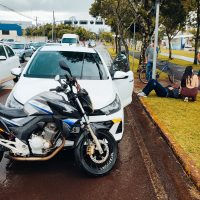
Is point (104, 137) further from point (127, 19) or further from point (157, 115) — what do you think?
point (127, 19)

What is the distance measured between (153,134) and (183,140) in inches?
33.7

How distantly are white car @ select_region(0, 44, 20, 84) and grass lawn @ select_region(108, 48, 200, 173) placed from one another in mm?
4940

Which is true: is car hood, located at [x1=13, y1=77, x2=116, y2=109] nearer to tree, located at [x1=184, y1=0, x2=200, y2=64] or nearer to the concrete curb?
the concrete curb

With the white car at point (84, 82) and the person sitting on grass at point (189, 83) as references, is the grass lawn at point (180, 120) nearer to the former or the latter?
the person sitting on grass at point (189, 83)

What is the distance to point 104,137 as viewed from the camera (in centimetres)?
500

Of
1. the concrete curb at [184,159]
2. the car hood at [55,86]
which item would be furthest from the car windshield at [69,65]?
the concrete curb at [184,159]

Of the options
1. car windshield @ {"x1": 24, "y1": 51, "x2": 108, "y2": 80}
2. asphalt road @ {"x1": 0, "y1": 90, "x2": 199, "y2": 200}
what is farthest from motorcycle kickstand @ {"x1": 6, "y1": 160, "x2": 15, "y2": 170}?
car windshield @ {"x1": 24, "y1": 51, "x2": 108, "y2": 80}

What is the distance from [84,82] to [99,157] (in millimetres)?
1718

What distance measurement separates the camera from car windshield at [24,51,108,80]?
661cm

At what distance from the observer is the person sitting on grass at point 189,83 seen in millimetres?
10398

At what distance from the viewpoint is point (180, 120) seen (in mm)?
8297

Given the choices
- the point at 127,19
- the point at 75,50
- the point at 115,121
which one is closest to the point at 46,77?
the point at 75,50

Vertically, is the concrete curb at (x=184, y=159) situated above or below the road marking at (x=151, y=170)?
above

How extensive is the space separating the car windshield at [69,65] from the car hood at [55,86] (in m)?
0.30
